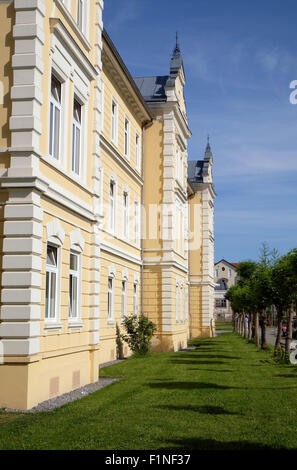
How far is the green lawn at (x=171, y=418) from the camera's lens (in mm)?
7988

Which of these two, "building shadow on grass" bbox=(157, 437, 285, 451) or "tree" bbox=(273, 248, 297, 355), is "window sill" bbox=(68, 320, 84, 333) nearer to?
"building shadow on grass" bbox=(157, 437, 285, 451)

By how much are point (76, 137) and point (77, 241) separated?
2611 millimetres

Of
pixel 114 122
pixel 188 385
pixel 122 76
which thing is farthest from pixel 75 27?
pixel 114 122

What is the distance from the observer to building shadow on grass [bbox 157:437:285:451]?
762cm

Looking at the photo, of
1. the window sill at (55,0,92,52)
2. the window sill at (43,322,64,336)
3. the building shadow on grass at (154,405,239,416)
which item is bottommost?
the building shadow on grass at (154,405,239,416)

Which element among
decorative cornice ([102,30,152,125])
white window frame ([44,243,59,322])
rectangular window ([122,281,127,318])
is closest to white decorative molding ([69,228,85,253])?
white window frame ([44,243,59,322])

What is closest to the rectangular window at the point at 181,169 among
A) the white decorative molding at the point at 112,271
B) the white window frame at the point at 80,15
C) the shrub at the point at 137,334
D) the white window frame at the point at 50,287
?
the shrub at the point at 137,334

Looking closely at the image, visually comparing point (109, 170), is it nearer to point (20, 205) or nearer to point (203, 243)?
point (20, 205)

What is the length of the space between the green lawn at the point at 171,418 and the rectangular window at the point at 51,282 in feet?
6.22

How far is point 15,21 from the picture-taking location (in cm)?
1166

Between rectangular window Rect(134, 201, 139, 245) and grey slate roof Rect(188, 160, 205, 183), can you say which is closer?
rectangular window Rect(134, 201, 139, 245)

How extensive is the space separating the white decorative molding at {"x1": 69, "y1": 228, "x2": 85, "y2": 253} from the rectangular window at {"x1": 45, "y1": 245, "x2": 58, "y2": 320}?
2.82 feet

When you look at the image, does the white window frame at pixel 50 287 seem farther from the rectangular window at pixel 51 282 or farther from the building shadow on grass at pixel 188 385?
the building shadow on grass at pixel 188 385
